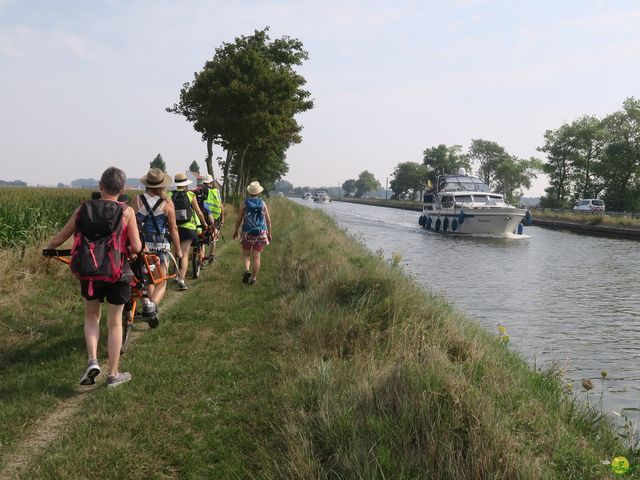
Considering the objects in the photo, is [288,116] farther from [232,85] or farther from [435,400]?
[435,400]

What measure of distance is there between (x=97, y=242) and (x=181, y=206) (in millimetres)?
4507

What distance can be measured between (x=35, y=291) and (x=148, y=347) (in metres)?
2.98

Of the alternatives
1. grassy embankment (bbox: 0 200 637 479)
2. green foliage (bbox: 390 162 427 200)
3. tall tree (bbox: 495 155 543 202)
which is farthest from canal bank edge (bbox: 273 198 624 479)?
green foliage (bbox: 390 162 427 200)

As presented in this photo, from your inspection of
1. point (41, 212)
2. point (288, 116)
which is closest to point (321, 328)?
point (41, 212)

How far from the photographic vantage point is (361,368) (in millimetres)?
4617

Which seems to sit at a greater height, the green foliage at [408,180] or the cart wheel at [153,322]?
the green foliage at [408,180]

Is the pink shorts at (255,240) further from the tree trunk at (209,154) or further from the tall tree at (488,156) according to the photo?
the tall tree at (488,156)

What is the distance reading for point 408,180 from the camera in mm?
136250

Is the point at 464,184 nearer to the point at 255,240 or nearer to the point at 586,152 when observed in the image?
Result: the point at 255,240

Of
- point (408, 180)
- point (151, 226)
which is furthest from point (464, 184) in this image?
point (408, 180)

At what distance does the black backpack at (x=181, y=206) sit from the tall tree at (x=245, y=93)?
17910 mm

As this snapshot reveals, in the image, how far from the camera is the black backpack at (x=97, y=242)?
4273mm

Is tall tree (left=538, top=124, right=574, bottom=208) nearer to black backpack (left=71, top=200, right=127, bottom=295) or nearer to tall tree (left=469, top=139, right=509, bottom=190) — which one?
tall tree (left=469, top=139, right=509, bottom=190)

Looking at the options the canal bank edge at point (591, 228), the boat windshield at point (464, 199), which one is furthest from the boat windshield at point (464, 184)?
the canal bank edge at point (591, 228)
